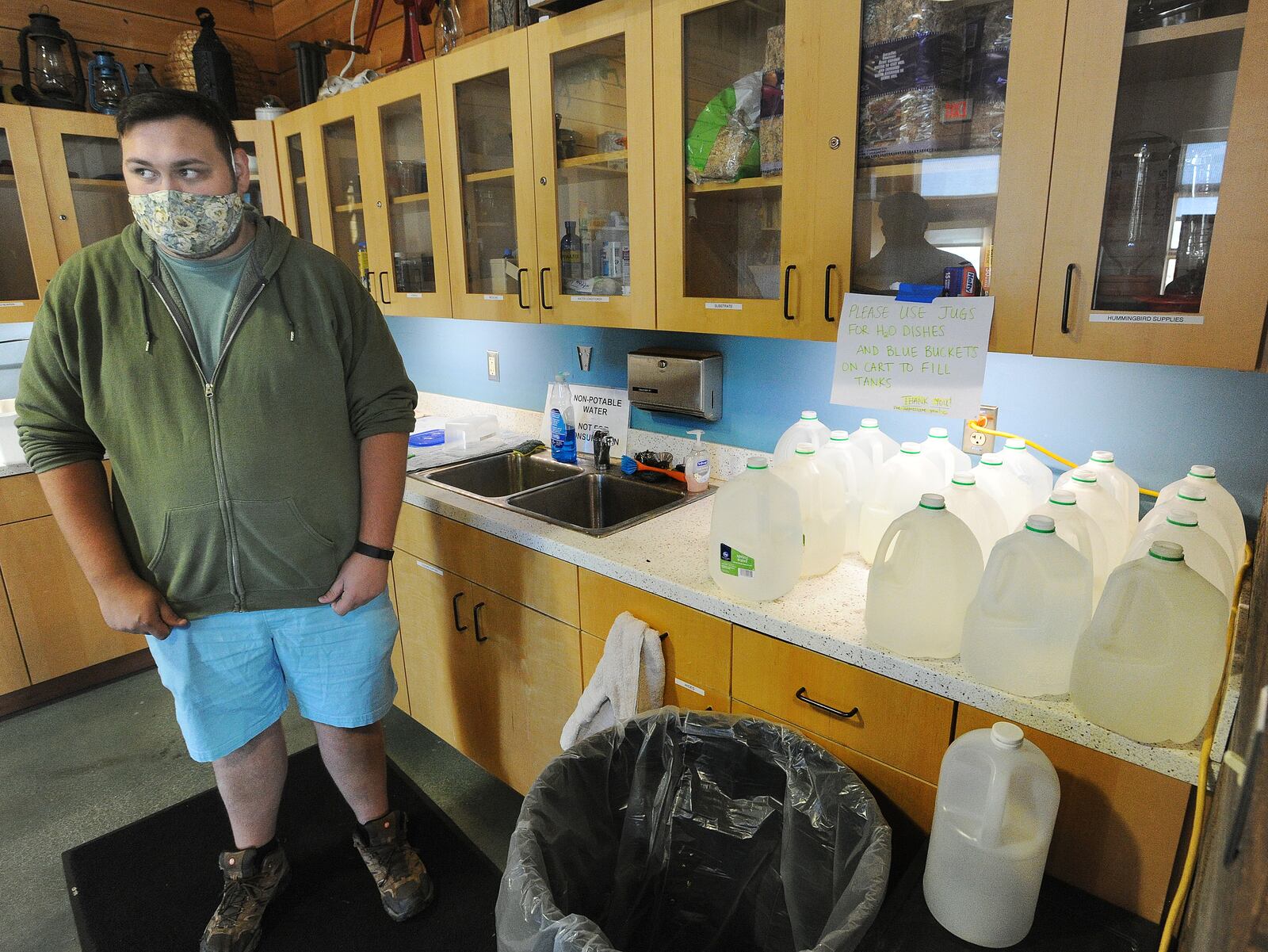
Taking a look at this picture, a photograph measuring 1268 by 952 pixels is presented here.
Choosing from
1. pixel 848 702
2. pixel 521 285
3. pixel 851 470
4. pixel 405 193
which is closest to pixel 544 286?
pixel 521 285

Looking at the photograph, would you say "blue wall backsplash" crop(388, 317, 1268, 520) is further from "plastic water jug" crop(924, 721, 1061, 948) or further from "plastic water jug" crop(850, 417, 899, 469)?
"plastic water jug" crop(924, 721, 1061, 948)

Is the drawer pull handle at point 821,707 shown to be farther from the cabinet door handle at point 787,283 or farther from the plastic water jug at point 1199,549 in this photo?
the cabinet door handle at point 787,283

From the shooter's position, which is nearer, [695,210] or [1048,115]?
[1048,115]

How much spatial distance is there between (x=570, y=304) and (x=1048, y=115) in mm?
1073

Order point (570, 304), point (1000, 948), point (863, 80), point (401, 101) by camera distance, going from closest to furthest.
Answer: point (1000, 948), point (863, 80), point (570, 304), point (401, 101)

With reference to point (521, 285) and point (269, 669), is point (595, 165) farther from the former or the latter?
point (269, 669)

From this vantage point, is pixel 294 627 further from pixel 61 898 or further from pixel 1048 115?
pixel 1048 115

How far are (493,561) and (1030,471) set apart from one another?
1.14m

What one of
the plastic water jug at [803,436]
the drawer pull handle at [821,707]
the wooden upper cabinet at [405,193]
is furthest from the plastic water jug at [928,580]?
the wooden upper cabinet at [405,193]

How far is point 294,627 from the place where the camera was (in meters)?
1.50

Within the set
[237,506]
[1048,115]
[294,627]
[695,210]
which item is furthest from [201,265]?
[1048,115]

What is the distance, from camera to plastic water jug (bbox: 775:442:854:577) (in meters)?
1.39

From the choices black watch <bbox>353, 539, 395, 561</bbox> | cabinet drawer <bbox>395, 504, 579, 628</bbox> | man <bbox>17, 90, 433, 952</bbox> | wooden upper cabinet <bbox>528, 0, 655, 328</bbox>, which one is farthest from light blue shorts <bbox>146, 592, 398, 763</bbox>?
wooden upper cabinet <bbox>528, 0, 655, 328</bbox>

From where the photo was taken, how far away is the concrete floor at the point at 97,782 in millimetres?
1761
